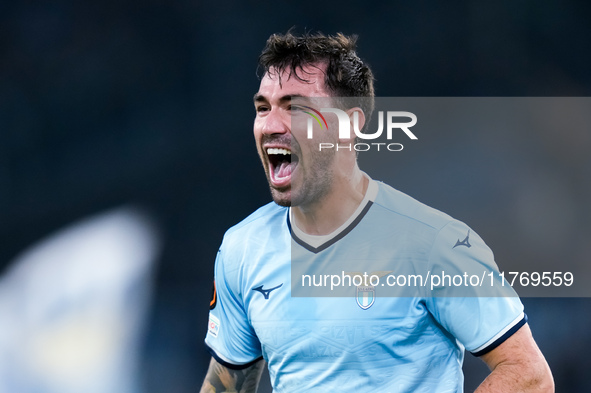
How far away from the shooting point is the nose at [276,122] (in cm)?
170

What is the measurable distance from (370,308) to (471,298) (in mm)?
247

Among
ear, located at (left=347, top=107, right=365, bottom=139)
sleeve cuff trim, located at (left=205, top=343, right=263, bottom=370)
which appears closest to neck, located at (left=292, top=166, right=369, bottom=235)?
ear, located at (left=347, top=107, right=365, bottom=139)

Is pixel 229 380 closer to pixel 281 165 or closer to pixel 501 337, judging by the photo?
pixel 281 165

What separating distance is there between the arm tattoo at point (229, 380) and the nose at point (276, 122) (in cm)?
67

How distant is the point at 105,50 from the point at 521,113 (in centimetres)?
173

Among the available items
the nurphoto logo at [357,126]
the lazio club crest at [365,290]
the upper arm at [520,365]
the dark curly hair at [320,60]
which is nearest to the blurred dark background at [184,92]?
the nurphoto logo at [357,126]

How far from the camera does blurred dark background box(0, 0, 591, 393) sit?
8.56 ft

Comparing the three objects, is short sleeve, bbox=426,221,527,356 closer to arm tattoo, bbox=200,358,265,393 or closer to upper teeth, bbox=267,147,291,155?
upper teeth, bbox=267,147,291,155

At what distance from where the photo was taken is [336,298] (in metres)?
1.61

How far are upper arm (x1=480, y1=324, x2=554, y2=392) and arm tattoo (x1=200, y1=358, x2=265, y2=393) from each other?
701 millimetres

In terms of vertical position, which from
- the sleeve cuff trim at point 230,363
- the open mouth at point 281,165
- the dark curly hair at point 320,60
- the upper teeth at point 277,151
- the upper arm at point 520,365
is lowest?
the sleeve cuff trim at point 230,363

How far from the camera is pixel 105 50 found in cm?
270

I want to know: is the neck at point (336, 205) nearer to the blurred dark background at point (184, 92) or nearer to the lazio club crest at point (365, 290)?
the lazio club crest at point (365, 290)

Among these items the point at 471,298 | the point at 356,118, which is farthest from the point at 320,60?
the point at 471,298
